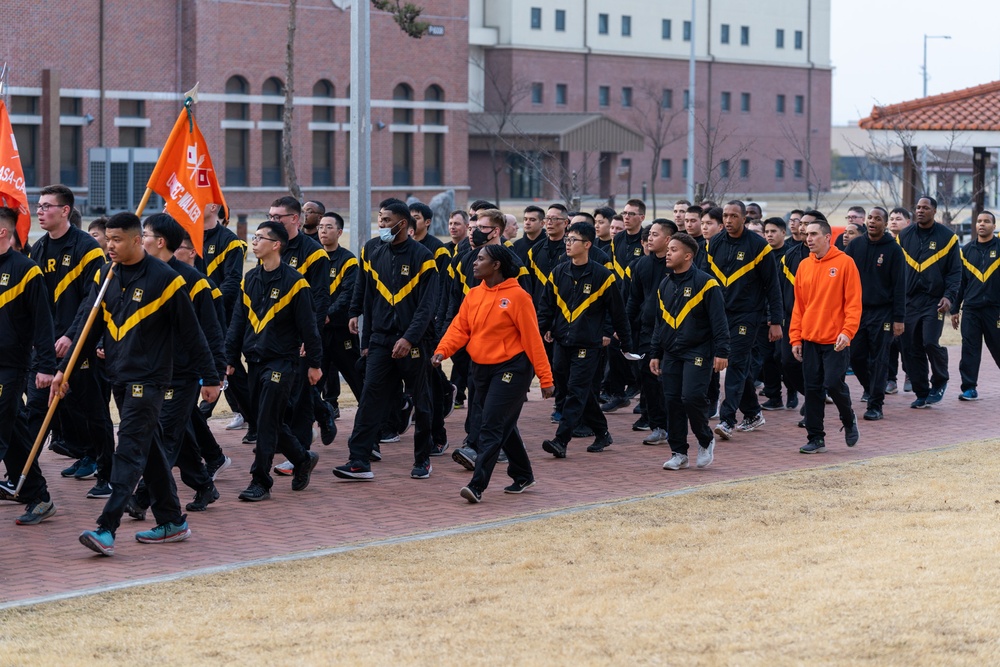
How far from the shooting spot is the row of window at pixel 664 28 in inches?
3095

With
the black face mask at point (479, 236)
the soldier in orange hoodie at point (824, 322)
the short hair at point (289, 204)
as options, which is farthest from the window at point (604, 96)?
the short hair at point (289, 204)

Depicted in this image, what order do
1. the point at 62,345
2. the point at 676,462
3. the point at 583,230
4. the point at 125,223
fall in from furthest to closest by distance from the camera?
1. the point at 583,230
2. the point at 676,462
3. the point at 62,345
4. the point at 125,223

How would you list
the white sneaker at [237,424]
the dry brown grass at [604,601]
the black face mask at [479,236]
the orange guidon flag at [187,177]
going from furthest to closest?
1. the white sneaker at [237,424]
2. the black face mask at [479,236]
3. the orange guidon flag at [187,177]
4. the dry brown grass at [604,601]

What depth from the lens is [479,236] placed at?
493 inches

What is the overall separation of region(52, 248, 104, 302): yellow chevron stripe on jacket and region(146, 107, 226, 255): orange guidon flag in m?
0.77

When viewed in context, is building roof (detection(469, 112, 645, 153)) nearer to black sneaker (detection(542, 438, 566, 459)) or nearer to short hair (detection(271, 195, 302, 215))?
black sneaker (detection(542, 438, 566, 459))

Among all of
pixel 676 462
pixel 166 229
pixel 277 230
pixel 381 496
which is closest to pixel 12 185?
pixel 277 230

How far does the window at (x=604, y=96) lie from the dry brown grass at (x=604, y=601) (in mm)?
73941

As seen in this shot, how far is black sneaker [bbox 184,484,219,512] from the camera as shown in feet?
32.3

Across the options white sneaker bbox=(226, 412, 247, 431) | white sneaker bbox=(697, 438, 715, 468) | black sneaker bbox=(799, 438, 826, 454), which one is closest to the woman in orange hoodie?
white sneaker bbox=(697, 438, 715, 468)

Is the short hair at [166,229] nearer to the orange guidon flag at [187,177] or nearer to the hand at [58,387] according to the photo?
the hand at [58,387]

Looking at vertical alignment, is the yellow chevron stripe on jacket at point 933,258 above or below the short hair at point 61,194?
below

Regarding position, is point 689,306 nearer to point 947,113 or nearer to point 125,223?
point 125,223

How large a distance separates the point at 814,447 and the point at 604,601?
18.3 feet
